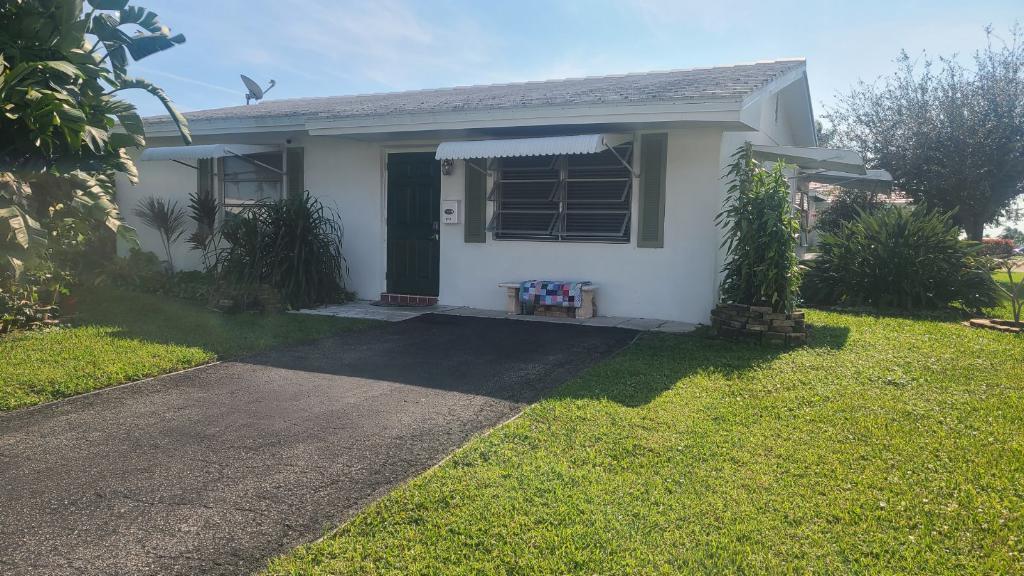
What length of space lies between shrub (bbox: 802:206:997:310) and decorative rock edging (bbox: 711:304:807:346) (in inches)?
136

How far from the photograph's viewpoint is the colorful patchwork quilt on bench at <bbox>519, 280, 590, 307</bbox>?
Result: 8500 mm

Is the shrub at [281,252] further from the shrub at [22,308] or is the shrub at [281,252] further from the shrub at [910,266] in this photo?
the shrub at [910,266]

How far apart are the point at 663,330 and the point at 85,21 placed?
234 inches

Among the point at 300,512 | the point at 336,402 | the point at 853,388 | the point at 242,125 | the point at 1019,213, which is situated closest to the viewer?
the point at 300,512

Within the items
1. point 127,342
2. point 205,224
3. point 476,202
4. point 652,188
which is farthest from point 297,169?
point 652,188

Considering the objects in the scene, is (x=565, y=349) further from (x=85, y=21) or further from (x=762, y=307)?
(x=85, y=21)

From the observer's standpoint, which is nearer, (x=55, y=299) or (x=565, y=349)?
(x=565, y=349)

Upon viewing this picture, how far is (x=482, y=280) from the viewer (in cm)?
940

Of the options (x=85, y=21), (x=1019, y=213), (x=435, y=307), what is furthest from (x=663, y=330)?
(x=1019, y=213)

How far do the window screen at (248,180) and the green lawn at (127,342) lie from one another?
91.3 inches

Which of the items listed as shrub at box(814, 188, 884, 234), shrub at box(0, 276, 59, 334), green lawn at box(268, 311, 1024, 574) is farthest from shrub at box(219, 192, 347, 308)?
shrub at box(814, 188, 884, 234)

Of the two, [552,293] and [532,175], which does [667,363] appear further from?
[532,175]

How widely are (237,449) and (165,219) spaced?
8.58m

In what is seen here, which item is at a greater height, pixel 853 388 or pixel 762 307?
pixel 762 307
